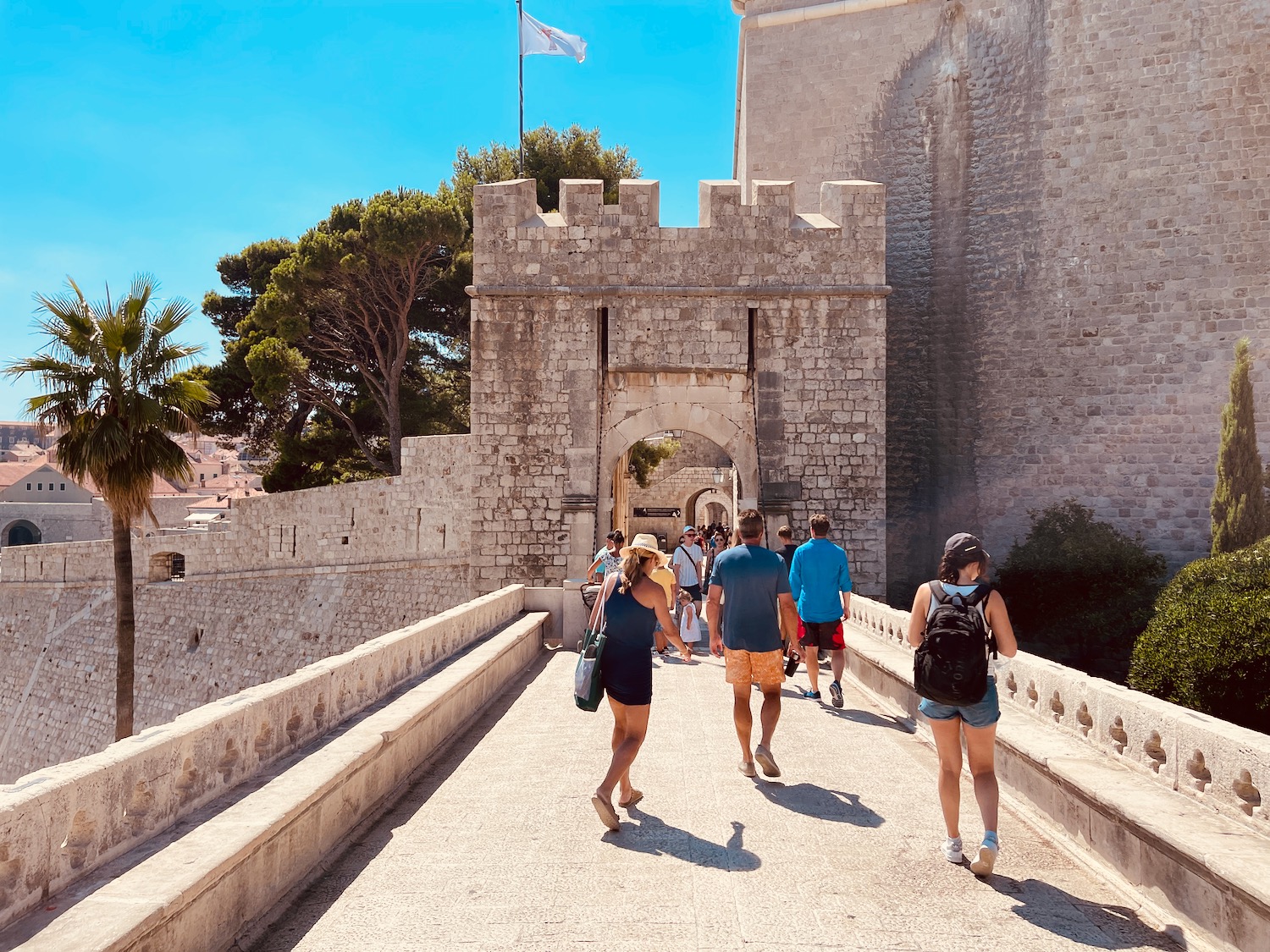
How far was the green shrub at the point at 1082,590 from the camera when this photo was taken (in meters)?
13.6

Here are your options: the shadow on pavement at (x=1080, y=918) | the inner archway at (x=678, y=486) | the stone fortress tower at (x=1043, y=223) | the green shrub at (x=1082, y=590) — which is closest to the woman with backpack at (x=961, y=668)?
the shadow on pavement at (x=1080, y=918)

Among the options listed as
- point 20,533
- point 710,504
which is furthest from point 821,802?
point 20,533

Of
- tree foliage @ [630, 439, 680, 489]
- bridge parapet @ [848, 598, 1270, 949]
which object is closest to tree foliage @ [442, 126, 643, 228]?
tree foliage @ [630, 439, 680, 489]

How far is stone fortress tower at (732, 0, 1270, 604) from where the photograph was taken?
14648 millimetres

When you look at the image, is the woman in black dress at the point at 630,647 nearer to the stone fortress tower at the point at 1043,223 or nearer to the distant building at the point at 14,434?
the stone fortress tower at the point at 1043,223

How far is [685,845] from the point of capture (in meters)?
3.96

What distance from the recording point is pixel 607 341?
13.4 metres

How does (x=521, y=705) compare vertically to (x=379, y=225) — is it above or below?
below

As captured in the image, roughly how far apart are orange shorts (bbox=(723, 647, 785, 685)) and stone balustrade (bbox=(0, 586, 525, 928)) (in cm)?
221

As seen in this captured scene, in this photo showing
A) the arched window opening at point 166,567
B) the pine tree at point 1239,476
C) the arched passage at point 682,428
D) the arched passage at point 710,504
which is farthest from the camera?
the arched passage at point 710,504

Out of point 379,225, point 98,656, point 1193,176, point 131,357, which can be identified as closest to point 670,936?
point 131,357

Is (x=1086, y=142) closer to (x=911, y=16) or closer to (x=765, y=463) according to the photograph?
(x=911, y=16)

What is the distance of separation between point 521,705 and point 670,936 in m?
4.29

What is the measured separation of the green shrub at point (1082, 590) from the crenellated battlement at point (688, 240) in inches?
219
